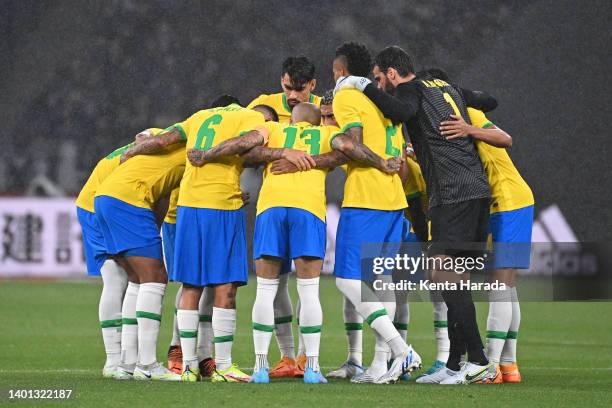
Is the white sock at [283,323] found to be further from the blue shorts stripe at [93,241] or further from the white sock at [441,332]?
the blue shorts stripe at [93,241]

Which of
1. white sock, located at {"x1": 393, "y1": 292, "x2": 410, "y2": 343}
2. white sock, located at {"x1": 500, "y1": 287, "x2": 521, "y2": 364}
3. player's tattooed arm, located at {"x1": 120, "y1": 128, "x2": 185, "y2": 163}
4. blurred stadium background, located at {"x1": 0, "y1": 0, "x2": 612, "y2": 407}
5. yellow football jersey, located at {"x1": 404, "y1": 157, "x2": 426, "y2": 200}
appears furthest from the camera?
blurred stadium background, located at {"x1": 0, "y1": 0, "x2": 612, "y2": 407}

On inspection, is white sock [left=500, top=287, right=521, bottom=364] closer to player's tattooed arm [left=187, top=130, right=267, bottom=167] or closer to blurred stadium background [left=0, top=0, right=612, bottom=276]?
player's tattooed arm [left=187, top=130, right=267, bottom=167]

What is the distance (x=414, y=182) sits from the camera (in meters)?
6.76

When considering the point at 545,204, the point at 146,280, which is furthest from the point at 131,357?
the point at 545,204

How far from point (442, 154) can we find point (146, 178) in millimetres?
1660

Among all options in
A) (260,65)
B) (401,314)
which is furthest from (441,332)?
Result: (260,65)

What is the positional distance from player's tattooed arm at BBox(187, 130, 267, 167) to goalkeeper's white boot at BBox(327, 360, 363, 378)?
1.38 m

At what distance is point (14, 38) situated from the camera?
1862cm

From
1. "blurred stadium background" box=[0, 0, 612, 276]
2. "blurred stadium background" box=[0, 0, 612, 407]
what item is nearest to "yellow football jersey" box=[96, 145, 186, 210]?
"blurred stadium background" box=[0, 0, 612, 407]

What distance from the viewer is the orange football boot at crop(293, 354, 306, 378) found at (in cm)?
634

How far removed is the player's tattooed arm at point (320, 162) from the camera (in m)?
5.91

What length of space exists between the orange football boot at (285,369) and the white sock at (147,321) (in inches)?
28.1

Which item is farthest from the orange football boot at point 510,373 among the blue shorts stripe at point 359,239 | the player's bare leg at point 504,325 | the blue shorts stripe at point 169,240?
the blue shorts stripe at point 169,240

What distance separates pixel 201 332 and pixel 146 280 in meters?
0.60
